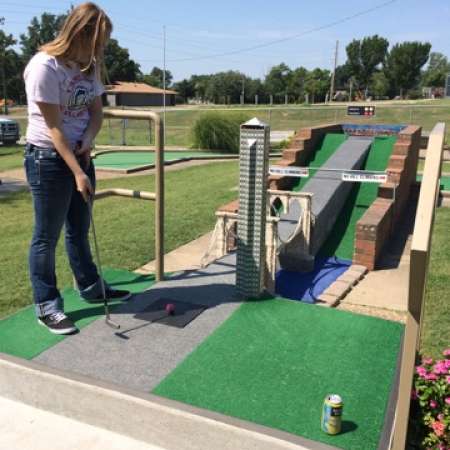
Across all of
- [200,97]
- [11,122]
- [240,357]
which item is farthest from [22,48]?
[240,357]

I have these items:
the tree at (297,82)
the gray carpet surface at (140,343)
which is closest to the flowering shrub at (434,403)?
the gray carpet surface at (140,343)

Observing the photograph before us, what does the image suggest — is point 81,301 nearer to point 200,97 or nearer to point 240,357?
point 240,357

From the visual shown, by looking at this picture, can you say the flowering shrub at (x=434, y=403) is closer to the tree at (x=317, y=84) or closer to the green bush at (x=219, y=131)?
the green bush at (x=219, y=131)

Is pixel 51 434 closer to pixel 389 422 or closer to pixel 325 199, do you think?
pixel 389 422

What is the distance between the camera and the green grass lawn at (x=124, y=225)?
470 centimetres

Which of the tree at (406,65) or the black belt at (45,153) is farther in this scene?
the tree at (406,65)

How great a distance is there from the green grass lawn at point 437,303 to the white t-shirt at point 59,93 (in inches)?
108

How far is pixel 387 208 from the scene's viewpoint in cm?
630

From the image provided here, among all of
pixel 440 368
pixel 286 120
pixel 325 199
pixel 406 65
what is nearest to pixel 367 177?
pixel 325 199

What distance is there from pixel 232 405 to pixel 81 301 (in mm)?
1557

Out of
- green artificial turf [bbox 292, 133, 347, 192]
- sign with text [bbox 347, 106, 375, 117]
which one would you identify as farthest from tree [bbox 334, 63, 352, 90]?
green artificial turf [bbox 292, 133, 347, 192]

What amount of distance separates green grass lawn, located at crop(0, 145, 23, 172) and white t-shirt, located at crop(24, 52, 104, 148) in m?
11.0

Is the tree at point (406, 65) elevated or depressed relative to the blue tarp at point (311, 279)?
elevated

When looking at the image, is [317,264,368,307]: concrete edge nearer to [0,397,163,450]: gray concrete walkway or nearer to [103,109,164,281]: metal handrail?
[103,109,164,281]: metal handrail
